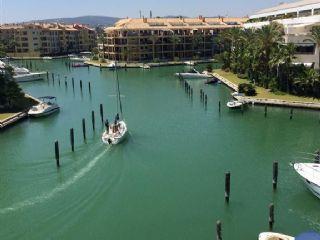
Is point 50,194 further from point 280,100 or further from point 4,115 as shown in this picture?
point 280,100

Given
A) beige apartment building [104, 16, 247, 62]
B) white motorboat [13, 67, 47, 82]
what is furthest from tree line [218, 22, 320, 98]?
beige apartment building [104, 16, 247, 62]

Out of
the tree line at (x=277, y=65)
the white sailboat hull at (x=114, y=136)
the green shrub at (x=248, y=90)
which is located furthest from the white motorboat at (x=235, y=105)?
the white sailboat hull at (x=114, y=136)

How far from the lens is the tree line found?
266 ft

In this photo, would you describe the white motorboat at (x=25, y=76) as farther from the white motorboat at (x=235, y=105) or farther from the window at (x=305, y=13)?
the window at (x=305, y=13)

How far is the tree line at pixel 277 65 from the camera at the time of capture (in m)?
81.1

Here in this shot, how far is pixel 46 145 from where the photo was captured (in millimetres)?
61062

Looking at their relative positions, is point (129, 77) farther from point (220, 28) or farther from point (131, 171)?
point (131, 171)

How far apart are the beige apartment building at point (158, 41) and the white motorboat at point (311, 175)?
12235 cm

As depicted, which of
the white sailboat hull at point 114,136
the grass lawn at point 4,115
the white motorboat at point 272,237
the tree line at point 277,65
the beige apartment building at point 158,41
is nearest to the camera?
the white motorboat at point 272,237

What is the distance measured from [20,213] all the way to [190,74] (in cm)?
8903

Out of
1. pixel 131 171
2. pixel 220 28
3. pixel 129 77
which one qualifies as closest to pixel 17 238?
pixel 131 171

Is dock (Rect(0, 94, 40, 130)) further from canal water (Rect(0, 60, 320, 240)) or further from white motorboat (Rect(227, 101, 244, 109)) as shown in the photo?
white motorboat (Rect(227, 101, 244, 109))

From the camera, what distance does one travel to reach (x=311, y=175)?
4231 cm

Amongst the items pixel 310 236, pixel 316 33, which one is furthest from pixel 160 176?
pixel 316 33
